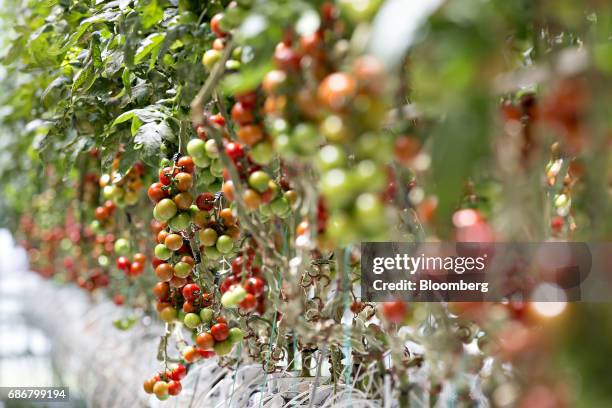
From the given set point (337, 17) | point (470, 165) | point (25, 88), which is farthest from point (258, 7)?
point (25, 88)

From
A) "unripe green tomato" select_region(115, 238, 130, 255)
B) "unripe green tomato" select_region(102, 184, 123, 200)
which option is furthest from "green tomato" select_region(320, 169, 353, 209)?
"unripe green tomato" select_region(115, 238, 130, 255)

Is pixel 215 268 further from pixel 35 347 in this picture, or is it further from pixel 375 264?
pixel 35 347

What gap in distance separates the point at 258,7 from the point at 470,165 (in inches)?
9.2

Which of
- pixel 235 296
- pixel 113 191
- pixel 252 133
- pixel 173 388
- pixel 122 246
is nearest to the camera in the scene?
pixel 252 133

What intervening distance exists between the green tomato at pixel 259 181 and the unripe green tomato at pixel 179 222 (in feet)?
0.90

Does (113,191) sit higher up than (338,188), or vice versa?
(338,188)

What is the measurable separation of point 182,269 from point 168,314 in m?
0.10

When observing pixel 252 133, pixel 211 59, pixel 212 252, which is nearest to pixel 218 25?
pixel 211 59

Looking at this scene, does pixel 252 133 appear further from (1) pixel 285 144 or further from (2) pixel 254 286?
(2) pixel 254 286

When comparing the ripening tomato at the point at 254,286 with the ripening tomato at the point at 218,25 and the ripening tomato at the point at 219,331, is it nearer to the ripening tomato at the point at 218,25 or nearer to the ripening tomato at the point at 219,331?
the ripening tomato at the point at 219,331

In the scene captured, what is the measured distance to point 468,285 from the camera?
0.71 metres

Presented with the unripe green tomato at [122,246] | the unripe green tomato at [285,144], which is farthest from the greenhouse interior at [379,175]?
the unripe green tomato at [122,246]

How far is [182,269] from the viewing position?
1008mm

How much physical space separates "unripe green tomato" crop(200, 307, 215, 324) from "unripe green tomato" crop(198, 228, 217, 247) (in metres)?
0.10
